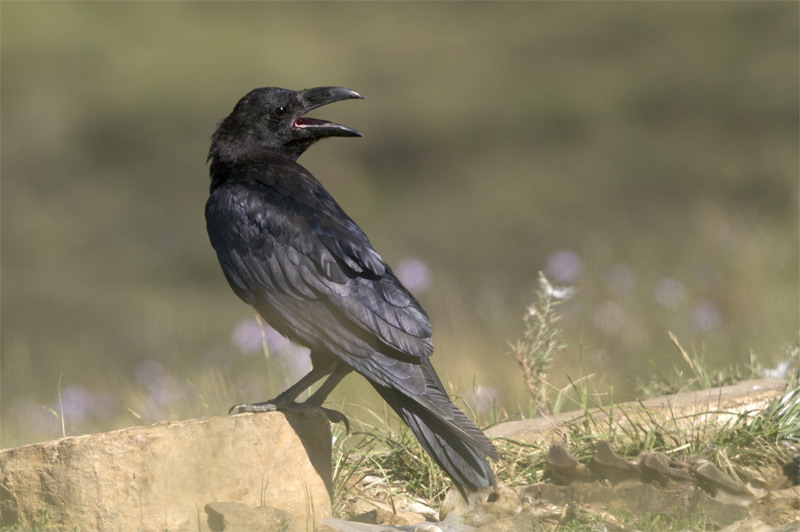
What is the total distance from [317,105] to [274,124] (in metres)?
0.22

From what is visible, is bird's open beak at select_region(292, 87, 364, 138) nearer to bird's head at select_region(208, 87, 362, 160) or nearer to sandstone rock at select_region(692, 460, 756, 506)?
bird's head at select_region(208, 87, 362, 160)

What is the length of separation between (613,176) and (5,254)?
527 inches

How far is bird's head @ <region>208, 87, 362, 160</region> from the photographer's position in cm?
417

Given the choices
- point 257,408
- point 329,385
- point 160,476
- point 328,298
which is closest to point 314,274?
point 328,298

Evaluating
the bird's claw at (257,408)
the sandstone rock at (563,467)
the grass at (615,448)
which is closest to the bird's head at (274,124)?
the bird's claw at (257,408)

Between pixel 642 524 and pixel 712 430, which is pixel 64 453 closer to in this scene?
pixel 642 524

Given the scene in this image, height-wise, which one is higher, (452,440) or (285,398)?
(285,398)

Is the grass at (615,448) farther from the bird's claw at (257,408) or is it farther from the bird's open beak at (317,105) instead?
the bird's open beak at (317,105)

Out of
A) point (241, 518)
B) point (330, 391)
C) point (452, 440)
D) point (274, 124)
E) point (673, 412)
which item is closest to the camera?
point (241, 518)

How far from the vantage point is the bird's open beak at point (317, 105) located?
4.20 m

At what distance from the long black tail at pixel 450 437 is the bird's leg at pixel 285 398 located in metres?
0.45

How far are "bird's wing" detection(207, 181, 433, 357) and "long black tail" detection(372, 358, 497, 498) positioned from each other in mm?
199

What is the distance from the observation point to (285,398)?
343 centimetres

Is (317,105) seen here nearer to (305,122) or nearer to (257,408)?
(305,122)
